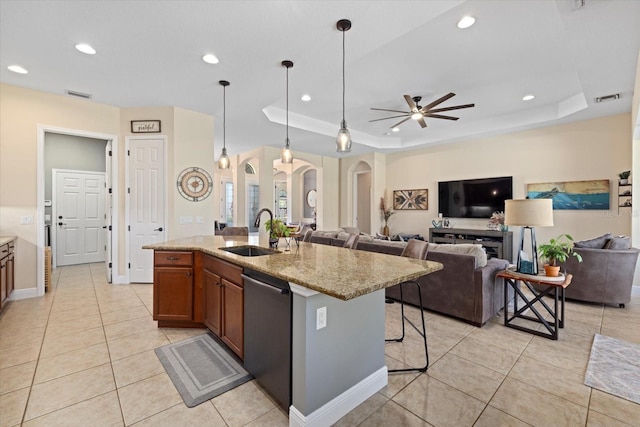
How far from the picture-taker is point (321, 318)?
5.36ft

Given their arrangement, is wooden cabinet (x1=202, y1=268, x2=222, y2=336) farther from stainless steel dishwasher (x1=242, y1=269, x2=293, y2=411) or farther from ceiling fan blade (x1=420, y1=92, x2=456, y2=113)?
ceiling fan blade (x1=420, y1=92, x2=456, y2=113)

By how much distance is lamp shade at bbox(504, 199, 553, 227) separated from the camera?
113 inches

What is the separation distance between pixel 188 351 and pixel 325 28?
306 centimetres

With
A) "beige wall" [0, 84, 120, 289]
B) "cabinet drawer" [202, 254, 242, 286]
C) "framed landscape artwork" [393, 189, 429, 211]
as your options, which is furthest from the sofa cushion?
"beige wall" [0, 84, 120, 289]

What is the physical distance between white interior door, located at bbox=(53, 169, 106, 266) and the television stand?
7.61 meters

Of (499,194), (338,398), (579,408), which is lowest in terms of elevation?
(579,408)

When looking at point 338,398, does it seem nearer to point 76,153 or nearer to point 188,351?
point 188,351

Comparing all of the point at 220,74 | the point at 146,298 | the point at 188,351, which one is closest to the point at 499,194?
the point at 220,74

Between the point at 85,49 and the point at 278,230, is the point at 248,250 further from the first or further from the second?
the point at 85,49

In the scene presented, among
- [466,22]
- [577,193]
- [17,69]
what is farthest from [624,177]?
[17,69]

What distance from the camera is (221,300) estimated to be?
8.15 feet

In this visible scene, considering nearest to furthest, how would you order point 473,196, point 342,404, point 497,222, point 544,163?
point 342,404, point 544,163, point 497,222, point 473,196

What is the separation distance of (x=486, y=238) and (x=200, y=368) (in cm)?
590

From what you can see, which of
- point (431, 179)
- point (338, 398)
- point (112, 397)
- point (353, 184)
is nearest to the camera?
point (338, 398)
